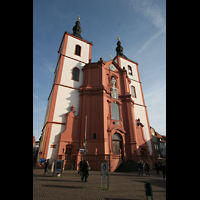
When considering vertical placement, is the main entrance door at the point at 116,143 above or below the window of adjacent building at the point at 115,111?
below

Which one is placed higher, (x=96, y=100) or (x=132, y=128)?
(x=96, y=100)

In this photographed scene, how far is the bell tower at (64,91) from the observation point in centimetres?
1745

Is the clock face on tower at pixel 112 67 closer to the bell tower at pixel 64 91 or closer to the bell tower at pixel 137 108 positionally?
the bell tower at pixel 137 108

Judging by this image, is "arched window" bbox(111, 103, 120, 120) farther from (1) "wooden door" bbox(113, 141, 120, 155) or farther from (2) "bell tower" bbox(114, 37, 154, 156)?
(1) "wooden door" bbox(113, 141, 120, 155)

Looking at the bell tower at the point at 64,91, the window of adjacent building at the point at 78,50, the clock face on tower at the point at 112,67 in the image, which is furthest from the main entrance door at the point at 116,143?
the window of adjacent building at the point at 78,50

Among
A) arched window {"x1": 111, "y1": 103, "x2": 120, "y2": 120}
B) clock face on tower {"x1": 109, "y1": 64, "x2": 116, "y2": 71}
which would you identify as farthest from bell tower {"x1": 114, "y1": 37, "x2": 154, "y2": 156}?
arched window {"x1": 111, "y1": 103, "x2": 120, "y2": 120}

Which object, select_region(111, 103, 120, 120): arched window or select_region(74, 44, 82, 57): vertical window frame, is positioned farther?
select_region(74, 44, 82, 57): vertical window frame

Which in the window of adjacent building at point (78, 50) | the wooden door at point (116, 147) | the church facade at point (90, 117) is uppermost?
the window of adjacent building at point (78, 50)

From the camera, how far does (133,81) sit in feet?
110

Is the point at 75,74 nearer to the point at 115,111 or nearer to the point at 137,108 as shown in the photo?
the point at 115,111

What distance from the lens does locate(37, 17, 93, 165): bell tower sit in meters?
17.5
